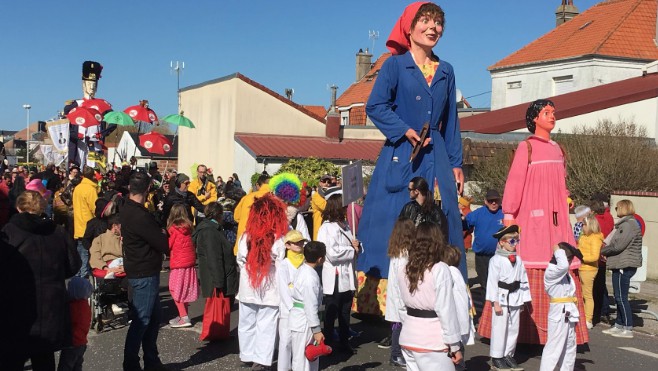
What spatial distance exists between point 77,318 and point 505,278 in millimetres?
3773

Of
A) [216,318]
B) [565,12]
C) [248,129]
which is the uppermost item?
[565,12]

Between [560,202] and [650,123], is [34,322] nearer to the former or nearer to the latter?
[560,202]

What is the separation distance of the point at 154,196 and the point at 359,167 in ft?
23.8

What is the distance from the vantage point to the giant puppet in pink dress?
8172mm

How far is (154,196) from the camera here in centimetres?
1550

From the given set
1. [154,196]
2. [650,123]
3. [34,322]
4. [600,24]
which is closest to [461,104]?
[600,24]

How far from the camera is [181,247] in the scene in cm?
1015

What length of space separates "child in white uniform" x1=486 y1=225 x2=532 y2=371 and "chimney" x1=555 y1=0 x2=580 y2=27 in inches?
1917

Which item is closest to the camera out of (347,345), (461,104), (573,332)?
(573,332)

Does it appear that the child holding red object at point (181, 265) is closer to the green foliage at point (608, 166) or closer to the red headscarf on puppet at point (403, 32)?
the red headscarf on puppet at point (403, 32)

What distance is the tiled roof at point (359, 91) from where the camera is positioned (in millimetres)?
53344

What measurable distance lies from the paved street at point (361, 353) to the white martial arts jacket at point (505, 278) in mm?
752

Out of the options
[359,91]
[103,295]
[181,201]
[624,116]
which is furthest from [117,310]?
[359,91]

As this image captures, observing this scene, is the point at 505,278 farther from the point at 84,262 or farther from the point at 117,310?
the point at 84,262
